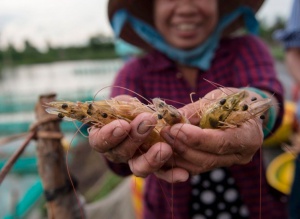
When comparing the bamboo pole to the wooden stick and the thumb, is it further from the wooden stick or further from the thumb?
the thumb

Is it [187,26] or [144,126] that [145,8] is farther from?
[144,126]

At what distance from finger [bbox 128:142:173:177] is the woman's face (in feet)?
2.77

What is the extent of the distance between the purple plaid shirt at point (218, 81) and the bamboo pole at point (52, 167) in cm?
25

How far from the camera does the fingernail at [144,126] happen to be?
92 cm

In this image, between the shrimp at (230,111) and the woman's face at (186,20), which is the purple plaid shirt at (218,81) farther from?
the shrimp at (230,111)

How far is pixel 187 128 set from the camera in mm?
913

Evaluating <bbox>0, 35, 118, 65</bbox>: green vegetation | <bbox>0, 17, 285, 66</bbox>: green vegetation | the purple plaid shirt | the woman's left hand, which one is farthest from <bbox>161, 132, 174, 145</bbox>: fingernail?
<bbox>0, 35, 118, 65</bbox>: green vegetation

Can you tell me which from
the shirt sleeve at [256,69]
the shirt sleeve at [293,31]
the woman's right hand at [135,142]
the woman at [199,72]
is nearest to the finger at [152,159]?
the woman's right hand at [135,142]

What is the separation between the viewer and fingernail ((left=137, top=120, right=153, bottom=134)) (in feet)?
3.02

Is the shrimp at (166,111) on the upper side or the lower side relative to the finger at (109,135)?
upper

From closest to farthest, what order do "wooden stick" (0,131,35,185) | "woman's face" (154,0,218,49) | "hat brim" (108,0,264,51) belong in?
"wooden stick" (0,131,35,185)
"woman's face" (154,0,218,49)
"hat brim" (108,0,264,51)

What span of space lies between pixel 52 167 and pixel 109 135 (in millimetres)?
716

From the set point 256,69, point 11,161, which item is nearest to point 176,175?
point 11,161

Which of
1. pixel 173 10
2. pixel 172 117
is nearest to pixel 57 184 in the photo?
pixel 172 117
